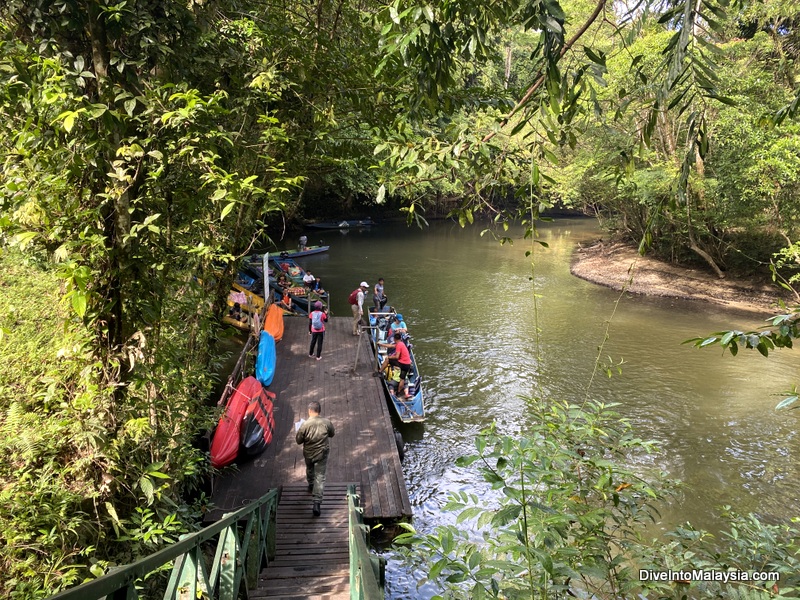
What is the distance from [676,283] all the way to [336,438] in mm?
17566

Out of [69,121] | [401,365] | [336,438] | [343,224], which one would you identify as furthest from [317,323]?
[343,224]

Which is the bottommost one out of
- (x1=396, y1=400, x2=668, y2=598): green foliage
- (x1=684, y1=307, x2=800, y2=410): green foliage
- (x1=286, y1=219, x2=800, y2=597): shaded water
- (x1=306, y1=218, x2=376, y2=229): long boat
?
(x1=286, y1=219, x2=800, y2=597): shaded water

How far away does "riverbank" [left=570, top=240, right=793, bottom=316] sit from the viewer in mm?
17344

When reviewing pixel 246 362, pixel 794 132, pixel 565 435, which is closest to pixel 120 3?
pixel 565 435

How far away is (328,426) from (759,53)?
17059 mm

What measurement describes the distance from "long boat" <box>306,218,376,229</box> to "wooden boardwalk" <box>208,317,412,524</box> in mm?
22294

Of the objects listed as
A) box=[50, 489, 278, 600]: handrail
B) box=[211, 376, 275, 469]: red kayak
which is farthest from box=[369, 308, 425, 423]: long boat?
box=[50, 489, 278, 600]: handrail

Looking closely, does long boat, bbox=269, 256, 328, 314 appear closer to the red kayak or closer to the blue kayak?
the blue kayak

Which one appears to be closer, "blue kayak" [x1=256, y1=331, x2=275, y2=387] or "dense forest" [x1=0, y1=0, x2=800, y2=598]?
"dense forest" [x1=0, y1=0, x2=800, y2=598]

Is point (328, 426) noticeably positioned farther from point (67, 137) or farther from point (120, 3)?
point (120, 3)

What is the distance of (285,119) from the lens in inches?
227

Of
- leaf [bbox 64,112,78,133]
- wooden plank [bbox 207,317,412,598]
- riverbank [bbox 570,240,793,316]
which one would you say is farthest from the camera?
riverbank [bbox 570,240,793,316]

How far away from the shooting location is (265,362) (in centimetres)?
947

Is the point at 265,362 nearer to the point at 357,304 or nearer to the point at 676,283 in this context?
the point at 357,304
